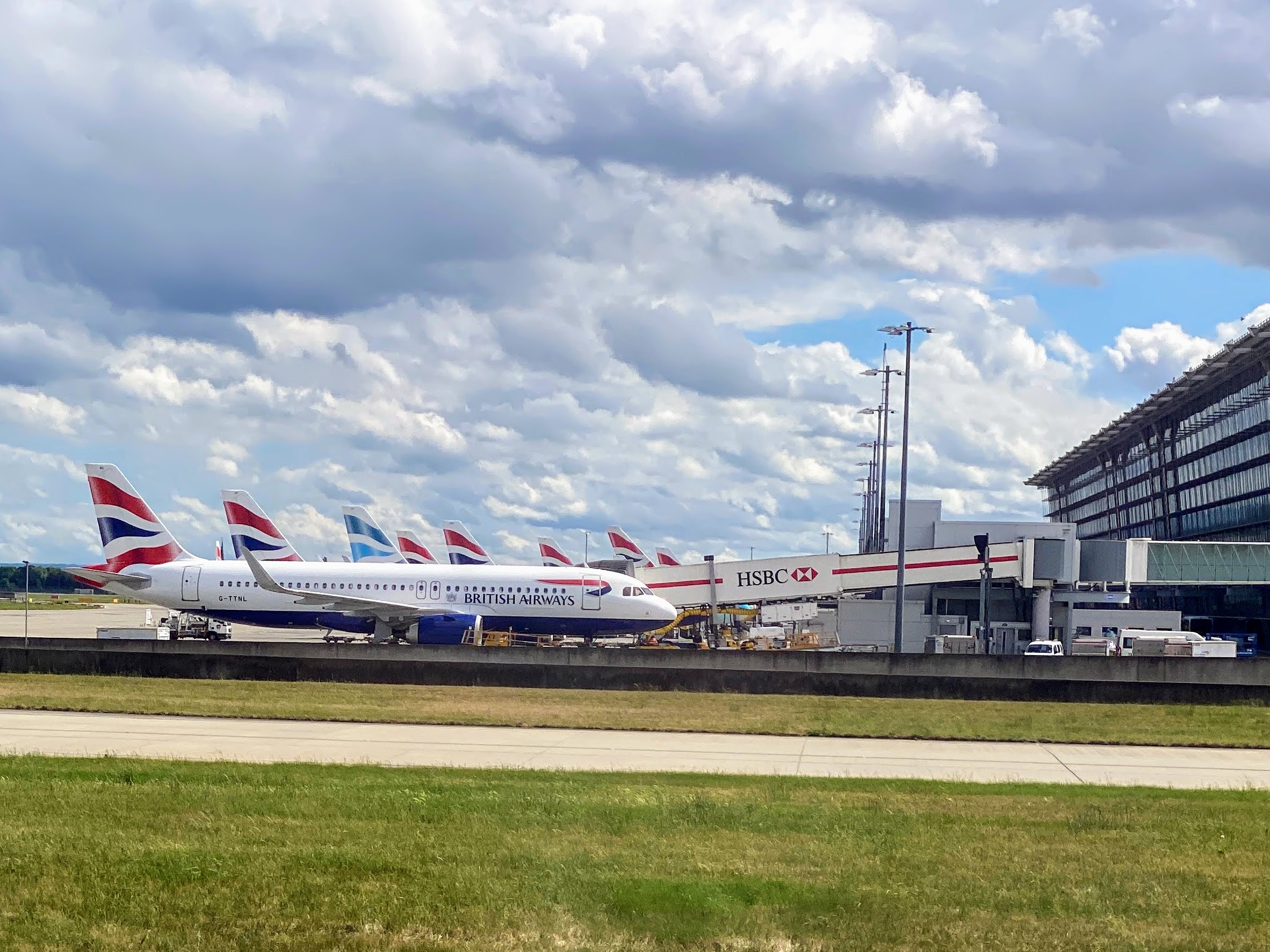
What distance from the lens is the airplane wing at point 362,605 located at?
55312 millimetres

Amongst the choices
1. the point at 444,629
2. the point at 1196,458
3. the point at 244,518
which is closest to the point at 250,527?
the point at 244,518

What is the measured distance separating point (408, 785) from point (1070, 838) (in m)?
7.32

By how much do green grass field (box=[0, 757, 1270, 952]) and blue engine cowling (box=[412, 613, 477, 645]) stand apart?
1402 inches

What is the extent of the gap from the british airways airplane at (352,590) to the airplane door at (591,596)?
31 millimetres

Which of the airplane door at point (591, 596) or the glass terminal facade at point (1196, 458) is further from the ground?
the glass terminal facade at point (1196, 458)

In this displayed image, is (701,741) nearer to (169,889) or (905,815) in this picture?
(905,815)

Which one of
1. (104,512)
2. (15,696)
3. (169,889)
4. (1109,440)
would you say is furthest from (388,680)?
(1109,440)

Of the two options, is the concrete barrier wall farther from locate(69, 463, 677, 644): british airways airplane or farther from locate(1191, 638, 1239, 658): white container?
locate(1191, 638, 1239, 658): white container

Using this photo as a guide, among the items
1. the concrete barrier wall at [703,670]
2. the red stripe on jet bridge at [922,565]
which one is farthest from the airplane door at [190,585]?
the red stripe on jet bridge at [922,565]

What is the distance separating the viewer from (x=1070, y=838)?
41.1 ft

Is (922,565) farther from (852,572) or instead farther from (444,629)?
(444,629)

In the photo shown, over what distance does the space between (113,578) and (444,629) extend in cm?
1633

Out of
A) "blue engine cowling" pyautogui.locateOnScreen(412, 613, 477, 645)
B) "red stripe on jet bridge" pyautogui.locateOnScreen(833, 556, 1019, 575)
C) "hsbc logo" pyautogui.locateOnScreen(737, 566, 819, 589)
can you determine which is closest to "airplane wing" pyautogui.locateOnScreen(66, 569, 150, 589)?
"blue engine cowling" pyautogui.locateOnScreen(412, 613, 477, 645)

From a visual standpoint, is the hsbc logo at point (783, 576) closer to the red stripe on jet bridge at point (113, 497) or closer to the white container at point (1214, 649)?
the white container at point (1214, 649)
